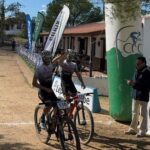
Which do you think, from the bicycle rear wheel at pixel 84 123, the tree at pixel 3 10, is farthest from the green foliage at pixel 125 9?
the tree at pixel 3 10

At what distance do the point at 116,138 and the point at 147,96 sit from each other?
3.65 ft

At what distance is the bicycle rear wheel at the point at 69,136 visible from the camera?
26.0ft

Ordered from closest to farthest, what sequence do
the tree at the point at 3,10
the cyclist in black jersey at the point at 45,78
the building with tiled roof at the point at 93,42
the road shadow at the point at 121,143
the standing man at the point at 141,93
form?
the cyclist in black jersey at the point at 45,78 → the road shadow at the point at 121,143 → the standing man at the point at 141,93 → the building with tiled roof at the point at 93,42 → the tree at the point at 3,10

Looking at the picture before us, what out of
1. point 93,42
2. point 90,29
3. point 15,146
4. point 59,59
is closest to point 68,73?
point 59,59

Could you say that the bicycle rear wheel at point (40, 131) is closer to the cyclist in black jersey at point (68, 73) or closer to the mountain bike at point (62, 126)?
the mountain bike at point (62, 126)

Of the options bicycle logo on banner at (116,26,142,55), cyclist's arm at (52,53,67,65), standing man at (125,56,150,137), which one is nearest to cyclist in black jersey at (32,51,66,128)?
cyclist's arm at (52,53,67,65)

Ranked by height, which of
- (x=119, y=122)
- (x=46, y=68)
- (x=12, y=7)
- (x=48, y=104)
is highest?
(x=12, y=7)

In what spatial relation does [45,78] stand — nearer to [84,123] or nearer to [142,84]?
[84,123]

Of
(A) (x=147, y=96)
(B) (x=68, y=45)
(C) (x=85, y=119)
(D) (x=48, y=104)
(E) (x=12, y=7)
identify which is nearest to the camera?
(D) (x=48, y=104)

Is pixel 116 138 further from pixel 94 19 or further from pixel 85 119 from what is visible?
pixel 94 19

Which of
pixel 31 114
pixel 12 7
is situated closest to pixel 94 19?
pixel 12 7

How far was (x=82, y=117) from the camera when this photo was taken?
9.45m

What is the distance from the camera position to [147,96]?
32.7 feet

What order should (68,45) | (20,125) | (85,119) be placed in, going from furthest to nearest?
(68,45), (20,125), (85,119)
